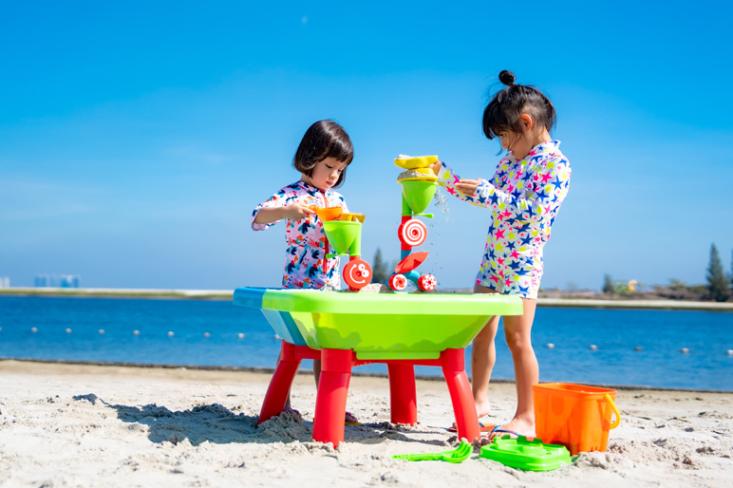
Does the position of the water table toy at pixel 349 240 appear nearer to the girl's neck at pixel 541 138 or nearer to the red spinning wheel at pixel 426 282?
the red spinning wheel at pixel 426 282

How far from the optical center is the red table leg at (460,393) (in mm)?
2963

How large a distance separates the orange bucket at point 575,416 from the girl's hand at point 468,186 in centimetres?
91

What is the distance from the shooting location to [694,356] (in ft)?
53.3

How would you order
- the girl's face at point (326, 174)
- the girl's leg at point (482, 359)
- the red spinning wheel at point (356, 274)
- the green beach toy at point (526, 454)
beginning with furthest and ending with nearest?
the girl's face at point (326, 174) < the girl's leg at point (482, 359) < the red spinning wheel at point (356, 274) < the green beach toy at point (526, 454)

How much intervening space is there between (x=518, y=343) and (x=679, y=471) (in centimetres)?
83

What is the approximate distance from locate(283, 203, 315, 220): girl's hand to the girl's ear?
107cm

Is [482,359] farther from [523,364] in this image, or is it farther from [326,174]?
[326,174]

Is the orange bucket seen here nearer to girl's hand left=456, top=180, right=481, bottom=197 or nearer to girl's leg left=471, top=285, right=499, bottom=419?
girl's leg left=471, top=285, right=499, bottom=419

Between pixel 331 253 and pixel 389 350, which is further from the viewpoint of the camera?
pixel 331 253

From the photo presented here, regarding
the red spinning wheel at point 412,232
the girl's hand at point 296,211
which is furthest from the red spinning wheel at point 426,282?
the girl's hand at point 296,211

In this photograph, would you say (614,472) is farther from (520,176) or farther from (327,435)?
(520,176)

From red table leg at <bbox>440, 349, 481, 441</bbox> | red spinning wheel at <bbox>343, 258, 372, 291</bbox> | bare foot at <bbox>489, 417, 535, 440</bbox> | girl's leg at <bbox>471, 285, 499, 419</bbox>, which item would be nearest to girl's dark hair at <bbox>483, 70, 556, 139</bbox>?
girl's leg at <bbox>471, 285, 499, 419</bbox>

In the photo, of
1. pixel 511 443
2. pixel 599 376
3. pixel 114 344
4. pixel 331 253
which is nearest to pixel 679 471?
pixel 511 443

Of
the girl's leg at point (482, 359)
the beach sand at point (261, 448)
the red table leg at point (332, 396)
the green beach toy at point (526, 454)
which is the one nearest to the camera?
the beach sand at point (261, 448)
